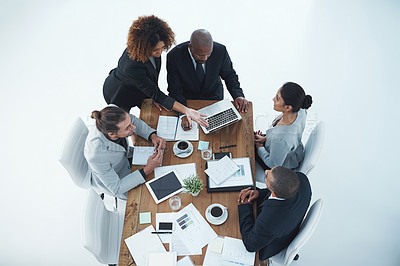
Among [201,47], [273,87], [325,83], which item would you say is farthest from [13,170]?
[325,83]

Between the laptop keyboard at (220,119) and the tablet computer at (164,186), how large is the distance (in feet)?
1.46

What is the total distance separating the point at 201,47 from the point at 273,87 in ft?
5.45

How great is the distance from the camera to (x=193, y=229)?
1807 millimetres

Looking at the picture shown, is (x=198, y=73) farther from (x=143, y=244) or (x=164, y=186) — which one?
(x=143, y=244)

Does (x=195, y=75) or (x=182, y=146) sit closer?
(x=182, y=146)

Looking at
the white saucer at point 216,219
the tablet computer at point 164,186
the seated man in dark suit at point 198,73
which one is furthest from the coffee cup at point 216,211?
the seated man in dark suit at point 198,73

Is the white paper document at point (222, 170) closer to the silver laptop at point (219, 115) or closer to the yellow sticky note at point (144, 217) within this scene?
the silver laptop at point (219, 115)

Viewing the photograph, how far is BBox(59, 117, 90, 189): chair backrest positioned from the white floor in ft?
2.11

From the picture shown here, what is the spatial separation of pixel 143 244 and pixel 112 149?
64 centimetres

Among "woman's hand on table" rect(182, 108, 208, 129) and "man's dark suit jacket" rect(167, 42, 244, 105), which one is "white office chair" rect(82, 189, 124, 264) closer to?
"woman's hand on table" rect(182, 108, 208, 129)

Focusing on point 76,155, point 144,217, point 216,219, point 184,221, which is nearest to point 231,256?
point 216,219

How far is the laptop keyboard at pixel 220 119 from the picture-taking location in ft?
7.29

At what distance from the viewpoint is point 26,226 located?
271cm

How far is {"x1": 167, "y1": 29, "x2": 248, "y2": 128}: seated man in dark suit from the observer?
96.3 inches
